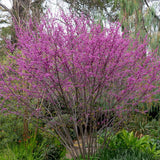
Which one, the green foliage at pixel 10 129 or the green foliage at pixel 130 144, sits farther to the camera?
the green foliage at pixel 10 129

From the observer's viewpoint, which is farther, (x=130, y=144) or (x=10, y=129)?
(x=10, y=129)

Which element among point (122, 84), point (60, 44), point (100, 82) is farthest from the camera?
point (122, 84)

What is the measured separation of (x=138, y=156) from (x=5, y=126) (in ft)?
11.2

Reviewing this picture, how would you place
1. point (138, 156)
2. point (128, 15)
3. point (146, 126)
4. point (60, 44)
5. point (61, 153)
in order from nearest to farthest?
point (60, 44) → point (138, 156) → point (61, 153) → point (146, 126) → point (128, 15)

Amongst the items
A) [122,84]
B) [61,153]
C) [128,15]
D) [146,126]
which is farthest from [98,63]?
[128,15]

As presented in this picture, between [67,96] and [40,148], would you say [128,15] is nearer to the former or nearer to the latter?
[67,96]

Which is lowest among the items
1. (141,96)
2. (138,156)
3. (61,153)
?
(61,153)

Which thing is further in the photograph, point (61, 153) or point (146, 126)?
point (146, 126)

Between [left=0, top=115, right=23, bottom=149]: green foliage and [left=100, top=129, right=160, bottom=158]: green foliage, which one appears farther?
[left=0, top=115, right=23, bottom=149]: green foliage

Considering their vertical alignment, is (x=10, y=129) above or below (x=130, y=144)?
above

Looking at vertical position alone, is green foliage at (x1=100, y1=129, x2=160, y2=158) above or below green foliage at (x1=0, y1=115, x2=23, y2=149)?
below

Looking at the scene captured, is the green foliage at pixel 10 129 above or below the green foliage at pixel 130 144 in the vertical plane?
above

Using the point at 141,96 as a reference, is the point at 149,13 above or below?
above

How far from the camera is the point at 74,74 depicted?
3.26 meters
